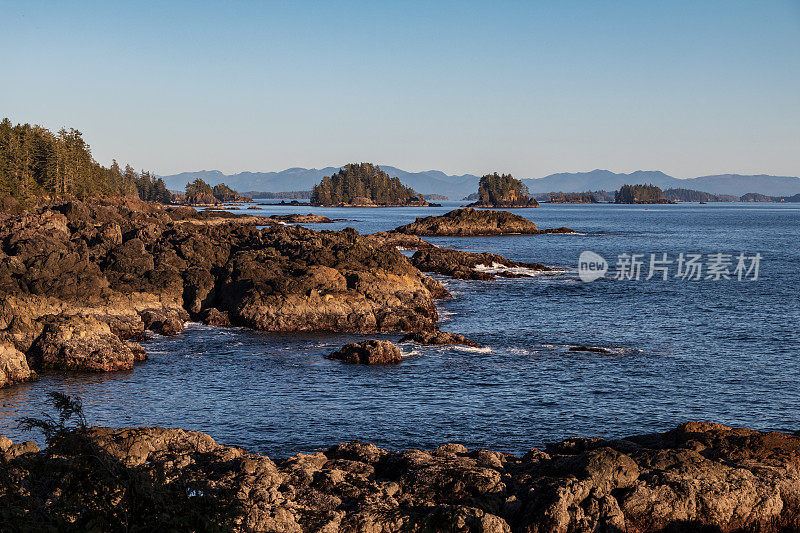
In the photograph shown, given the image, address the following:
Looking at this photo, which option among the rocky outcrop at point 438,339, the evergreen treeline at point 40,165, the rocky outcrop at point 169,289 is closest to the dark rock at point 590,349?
the rocky outcrop at point 438,339

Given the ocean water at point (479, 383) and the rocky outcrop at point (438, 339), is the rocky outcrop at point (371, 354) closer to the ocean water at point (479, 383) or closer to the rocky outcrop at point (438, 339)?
the ocean water at point (479, 383)

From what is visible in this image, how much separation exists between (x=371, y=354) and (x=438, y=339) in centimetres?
751

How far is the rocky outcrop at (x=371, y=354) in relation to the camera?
4581 centimetres

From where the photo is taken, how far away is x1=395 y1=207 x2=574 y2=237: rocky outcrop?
17275cm

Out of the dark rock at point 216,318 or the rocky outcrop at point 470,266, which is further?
the rocky outcrop at point 470,266

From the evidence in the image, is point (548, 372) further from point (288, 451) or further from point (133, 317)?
point (133, 317)

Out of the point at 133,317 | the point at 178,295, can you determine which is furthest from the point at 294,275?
the point at 133,317

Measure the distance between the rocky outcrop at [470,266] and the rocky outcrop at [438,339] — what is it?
123 feet

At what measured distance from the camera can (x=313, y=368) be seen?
147 feet

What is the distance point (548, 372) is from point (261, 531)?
29474 millimetres

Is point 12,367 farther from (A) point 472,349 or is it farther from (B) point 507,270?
(B) point 507,270

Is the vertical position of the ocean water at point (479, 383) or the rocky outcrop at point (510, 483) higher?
the rocky outcrop at point (510, 483)

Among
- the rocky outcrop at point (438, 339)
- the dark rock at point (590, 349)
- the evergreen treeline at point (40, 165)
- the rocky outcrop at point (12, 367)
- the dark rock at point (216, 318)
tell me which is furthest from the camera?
the evergreen treeline at point (40, 165)

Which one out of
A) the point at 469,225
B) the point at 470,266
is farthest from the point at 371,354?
the point at 469,225
